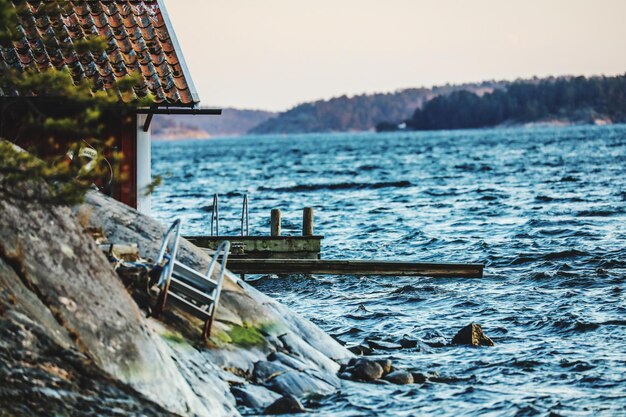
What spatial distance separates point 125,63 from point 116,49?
0.36 meters

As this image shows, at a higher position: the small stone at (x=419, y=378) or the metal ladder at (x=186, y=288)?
the metal ladder at (x=186, y=288)

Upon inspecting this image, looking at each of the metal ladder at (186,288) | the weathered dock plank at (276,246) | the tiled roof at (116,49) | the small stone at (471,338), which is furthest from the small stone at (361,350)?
the weathered dock plank at (276,246)

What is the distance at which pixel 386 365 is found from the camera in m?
15.0

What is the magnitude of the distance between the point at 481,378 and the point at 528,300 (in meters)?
7.93

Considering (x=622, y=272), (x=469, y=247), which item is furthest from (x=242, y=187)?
(x=622, y=272)

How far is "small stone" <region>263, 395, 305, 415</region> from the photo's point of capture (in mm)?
12445

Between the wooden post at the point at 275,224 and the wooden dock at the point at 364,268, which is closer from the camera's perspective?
the wooden dock at the point at 364,268

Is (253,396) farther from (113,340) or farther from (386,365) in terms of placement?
(386,365)

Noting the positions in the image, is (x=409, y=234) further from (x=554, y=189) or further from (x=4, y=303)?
(x=4, y=303)

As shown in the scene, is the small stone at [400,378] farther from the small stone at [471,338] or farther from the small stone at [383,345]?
the small stone at [471,338]

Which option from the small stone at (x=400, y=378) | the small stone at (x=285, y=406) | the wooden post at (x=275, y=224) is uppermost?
the wooden post at (x=275, y=224)

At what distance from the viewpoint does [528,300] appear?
75.4 feet

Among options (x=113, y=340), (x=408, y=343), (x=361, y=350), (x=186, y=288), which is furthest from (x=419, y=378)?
(x=113, y=340)

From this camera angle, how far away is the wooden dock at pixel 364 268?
70.2 ft
